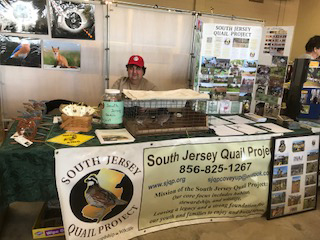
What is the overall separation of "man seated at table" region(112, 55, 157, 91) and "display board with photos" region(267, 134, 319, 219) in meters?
1.31

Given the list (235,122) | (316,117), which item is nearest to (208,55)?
(235,122)

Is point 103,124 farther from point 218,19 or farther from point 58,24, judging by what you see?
point 218,19

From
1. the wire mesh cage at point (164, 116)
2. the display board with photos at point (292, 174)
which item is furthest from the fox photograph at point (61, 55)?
the display board with photos at point (292, 174)

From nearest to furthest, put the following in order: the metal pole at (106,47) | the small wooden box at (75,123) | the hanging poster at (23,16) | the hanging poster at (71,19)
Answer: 1. the small wooden box at (75,123)
2. the hanging poster at (23,16)
3. the hanging poster at (71,19)
4. the metal pole at (106,47)

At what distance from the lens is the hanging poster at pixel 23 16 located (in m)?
2.72

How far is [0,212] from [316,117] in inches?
104

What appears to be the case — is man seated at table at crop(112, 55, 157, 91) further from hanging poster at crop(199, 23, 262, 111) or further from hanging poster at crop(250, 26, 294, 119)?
hanging poster at crop(250, 26, 294, 119)

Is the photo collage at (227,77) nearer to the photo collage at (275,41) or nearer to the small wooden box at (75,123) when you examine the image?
the photo collage at (275,41)

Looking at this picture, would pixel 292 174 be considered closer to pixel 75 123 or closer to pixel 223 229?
pixel 223 229

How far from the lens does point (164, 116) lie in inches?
66.6

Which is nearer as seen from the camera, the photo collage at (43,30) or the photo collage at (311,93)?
the photo collage at (311,93)

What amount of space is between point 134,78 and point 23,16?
148 cm

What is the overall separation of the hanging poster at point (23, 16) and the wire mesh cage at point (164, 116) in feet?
5.95

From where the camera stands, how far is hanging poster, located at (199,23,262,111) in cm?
203
